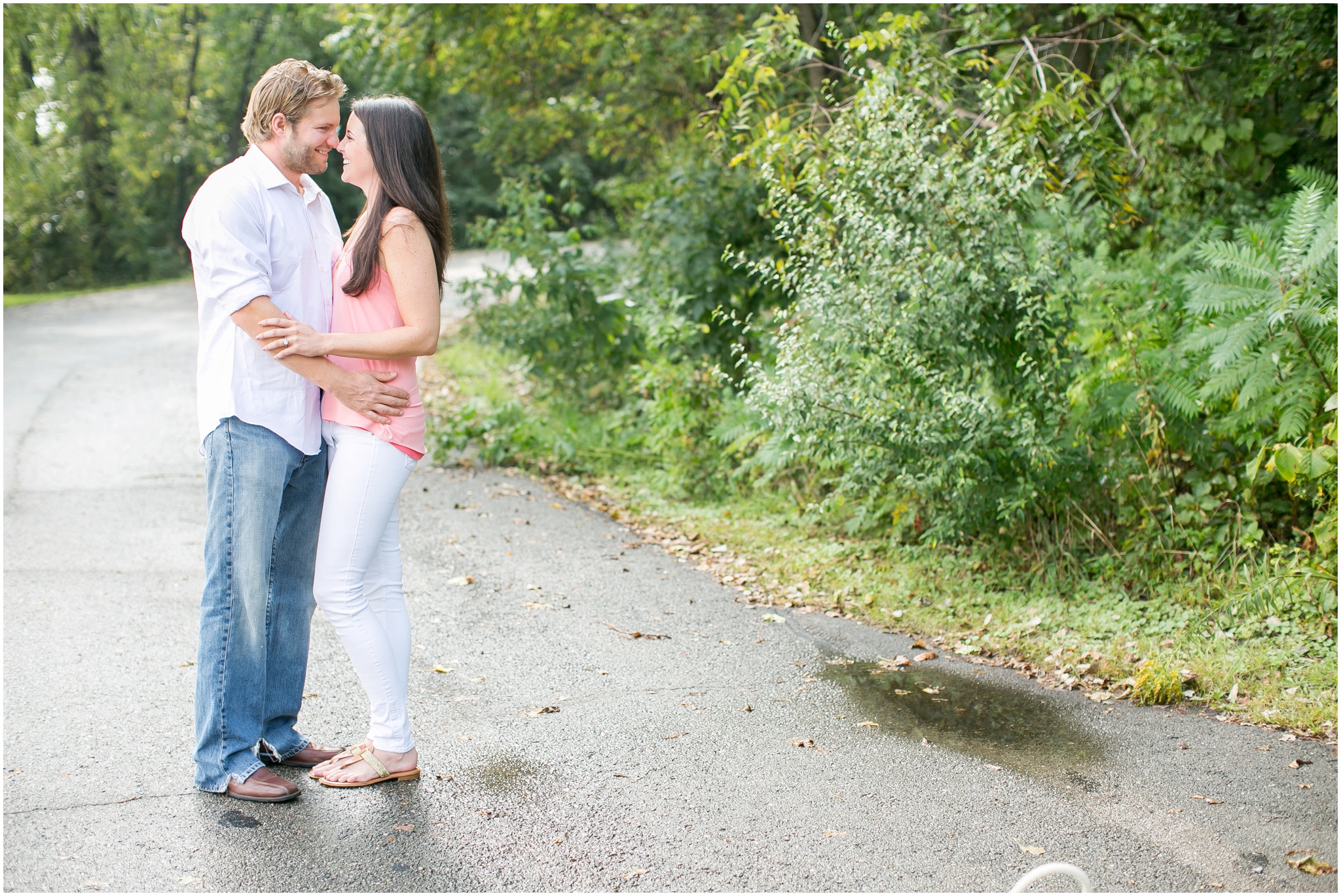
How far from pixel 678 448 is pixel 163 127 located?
22.2m

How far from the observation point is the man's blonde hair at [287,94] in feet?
10.7

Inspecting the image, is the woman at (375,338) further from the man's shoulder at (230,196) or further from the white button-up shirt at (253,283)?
the man's shoulder at (230,196)

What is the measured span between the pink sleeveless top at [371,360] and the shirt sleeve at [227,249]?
25 centimetres

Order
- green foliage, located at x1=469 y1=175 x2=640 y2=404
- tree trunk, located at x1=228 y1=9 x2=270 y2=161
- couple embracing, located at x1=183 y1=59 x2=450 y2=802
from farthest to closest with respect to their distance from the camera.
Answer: tree trunk, located at x1=228 y1=9 x2=270 y2=161 < green foliage, located at x1=469 y1=175 x2=640 y2=404 < couple embracing, located at x1=183 y1=59 x2=450 y2=802

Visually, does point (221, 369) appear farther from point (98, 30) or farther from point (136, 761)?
point (98, 30)

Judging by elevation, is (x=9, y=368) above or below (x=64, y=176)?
below

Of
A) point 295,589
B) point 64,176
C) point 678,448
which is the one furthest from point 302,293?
point 64,176

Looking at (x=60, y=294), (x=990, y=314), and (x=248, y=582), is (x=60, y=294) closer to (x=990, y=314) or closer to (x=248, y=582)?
(x=990, y=314)

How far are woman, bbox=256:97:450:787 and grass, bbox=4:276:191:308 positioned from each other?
18189 mm

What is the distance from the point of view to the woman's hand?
3.15 m

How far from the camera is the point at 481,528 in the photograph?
7000mm

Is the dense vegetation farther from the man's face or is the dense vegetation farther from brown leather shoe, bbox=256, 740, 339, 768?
brown leather shoe, bbox=256, 740, 339, 768

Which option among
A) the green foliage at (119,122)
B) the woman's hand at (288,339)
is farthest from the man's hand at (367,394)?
the green foliage at (119,122)

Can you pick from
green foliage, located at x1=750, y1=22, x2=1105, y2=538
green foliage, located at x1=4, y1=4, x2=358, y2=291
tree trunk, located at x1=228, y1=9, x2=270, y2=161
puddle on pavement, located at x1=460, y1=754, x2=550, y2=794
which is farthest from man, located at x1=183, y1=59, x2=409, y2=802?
tree trunk, located at x1=228, y1=9, x2=270, y2=161
